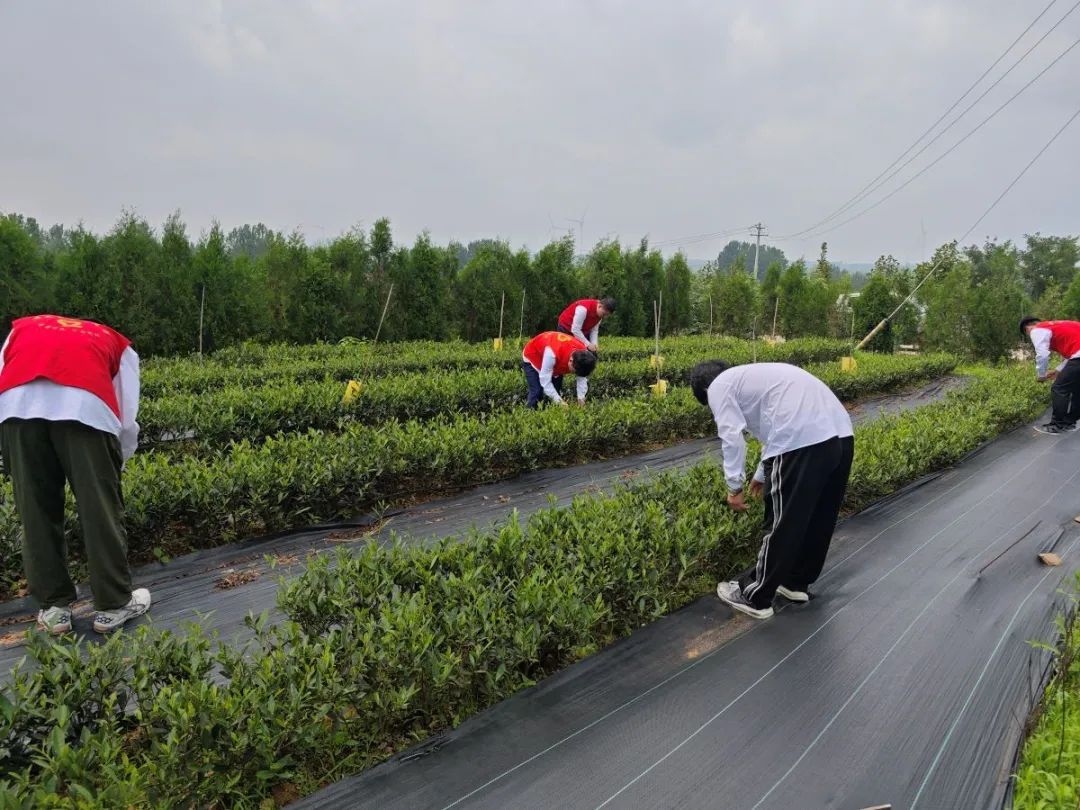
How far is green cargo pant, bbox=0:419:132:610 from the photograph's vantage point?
295 centimetres

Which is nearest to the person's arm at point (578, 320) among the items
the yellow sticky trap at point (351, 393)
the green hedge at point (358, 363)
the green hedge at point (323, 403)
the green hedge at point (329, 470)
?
the green hedge at point (323, 403)

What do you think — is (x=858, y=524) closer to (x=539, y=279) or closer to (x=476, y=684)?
(x=476, y=684)

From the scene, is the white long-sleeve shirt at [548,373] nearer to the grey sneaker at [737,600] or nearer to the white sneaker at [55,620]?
the grey sneaker at [737,600]

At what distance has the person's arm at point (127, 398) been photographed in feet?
10.6

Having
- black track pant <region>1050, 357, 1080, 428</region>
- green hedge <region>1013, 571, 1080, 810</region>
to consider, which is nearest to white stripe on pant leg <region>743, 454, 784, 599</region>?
green hedge <region>1013, 571, 1080, 810</region>

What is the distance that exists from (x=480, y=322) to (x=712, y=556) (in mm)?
14052

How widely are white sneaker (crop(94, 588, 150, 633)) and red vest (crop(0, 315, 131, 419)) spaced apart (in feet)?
3.07

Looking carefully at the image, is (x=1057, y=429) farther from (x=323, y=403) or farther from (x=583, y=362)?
(x=323, y=403)

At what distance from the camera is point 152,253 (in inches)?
458

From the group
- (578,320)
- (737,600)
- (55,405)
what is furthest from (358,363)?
(737,600)

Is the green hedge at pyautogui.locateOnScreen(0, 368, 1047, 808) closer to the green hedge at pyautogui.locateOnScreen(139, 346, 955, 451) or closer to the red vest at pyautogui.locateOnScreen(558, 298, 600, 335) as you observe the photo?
the green hedge at pyautogui.locateOnScreen(139, 346, 955, 451)

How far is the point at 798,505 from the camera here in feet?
10.8

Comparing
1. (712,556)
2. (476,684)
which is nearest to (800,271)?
(712,556)

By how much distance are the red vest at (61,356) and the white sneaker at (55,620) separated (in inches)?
37.5
